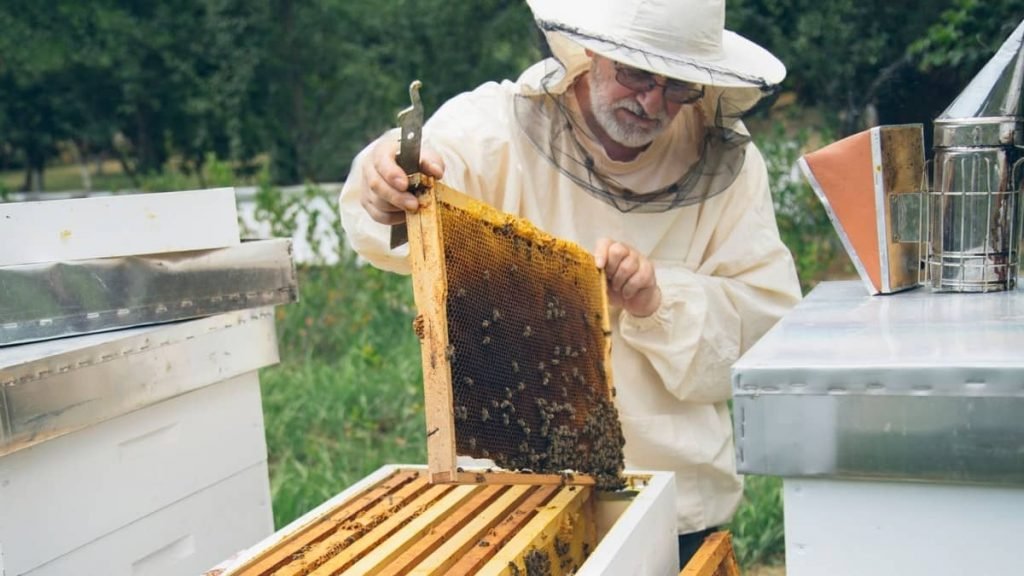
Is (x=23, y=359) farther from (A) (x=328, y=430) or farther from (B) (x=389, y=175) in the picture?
(A) (x=328, y=430)

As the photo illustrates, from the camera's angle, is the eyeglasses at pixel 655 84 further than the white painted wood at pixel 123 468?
Yes

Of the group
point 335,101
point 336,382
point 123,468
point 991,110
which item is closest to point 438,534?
point 123,468

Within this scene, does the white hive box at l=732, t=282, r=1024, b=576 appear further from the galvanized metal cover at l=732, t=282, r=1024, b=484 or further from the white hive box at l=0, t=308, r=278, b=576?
the white hive box at l=0, t=308, r=278, b=576

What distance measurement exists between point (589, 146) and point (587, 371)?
58 cm

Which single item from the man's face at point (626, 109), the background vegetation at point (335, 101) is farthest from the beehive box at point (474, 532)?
the background vegetation at point (335, 101)

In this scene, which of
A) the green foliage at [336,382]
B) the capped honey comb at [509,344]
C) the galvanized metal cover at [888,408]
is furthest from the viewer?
the green foliage at [336,382]

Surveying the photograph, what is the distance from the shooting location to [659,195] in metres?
2.22

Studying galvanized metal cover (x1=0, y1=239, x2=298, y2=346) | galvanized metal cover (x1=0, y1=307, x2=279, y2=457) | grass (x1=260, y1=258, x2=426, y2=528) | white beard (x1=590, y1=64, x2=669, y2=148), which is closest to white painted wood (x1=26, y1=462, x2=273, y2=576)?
galvanized metal cover (x1=0, y1=307, x2=279, y2=457)

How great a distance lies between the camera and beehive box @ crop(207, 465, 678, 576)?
60.4 inches

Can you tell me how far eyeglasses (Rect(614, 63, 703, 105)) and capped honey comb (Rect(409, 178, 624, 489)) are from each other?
40 centimetres

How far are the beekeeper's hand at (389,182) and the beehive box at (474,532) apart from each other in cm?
53

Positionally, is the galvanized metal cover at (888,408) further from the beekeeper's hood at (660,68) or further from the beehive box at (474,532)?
the beekeeper's hood at (660,68)

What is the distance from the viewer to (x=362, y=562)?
1.52m

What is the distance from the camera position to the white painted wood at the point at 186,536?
187 cm
